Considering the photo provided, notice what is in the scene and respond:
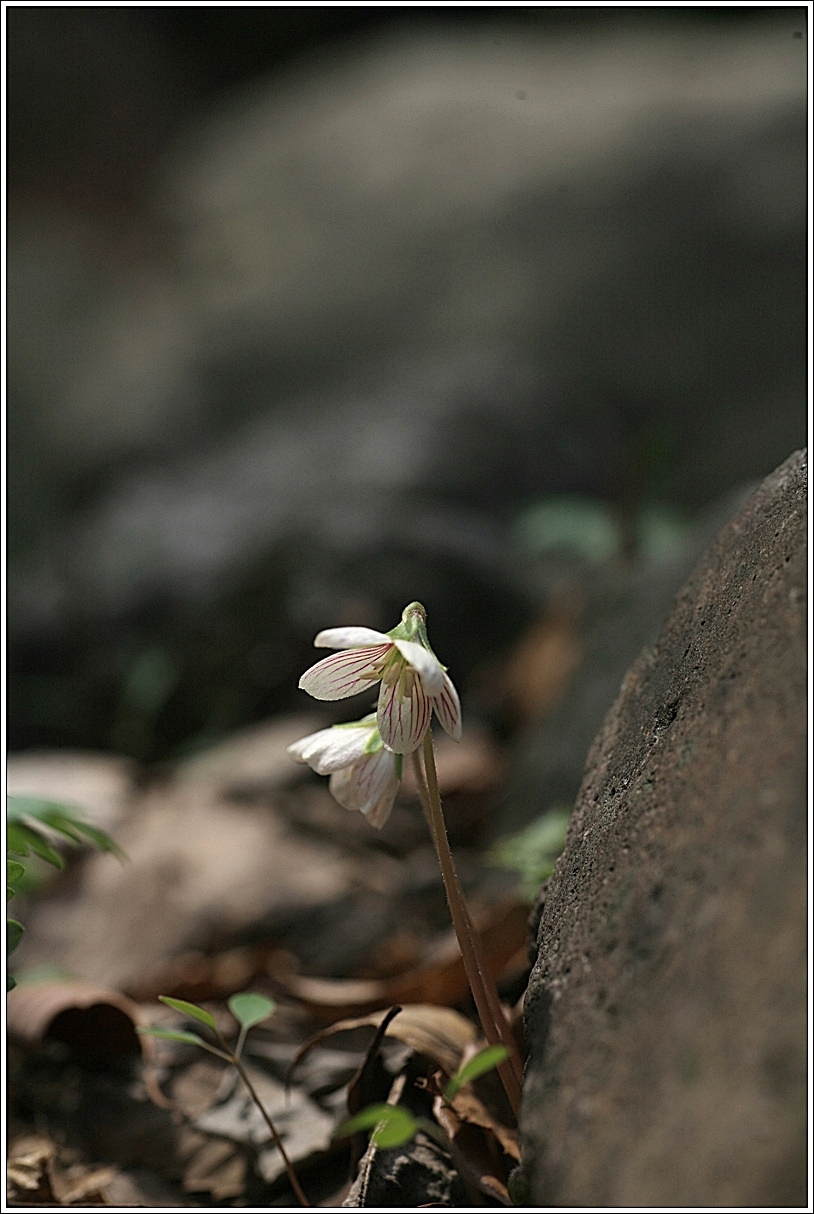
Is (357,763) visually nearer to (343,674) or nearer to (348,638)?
(343,674)

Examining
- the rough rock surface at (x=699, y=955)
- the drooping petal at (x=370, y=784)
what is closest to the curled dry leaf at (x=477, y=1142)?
the rough rock surface at (x=699, y=955)

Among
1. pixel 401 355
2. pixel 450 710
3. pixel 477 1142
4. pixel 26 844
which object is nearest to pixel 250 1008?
pixel 477 1142

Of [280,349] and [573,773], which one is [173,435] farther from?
[573,773]

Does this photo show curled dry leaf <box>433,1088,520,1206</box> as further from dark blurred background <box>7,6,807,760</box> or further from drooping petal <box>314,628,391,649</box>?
dark blurred background <box>7,6,807,760</box>

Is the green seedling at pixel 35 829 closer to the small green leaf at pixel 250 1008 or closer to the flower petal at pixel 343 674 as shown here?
the small green leaf at pixel 250 1008

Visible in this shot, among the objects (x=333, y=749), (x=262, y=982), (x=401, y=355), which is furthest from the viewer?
(x=401, y=355)

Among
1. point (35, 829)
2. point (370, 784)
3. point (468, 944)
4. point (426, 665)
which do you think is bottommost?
point (35, 829)

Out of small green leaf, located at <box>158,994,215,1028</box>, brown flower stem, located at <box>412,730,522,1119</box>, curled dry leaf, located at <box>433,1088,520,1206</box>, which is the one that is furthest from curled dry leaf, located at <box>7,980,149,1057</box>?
brown flower stem, located at <box>412,730,522,1119</box>
